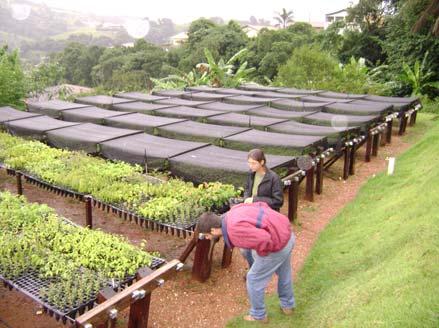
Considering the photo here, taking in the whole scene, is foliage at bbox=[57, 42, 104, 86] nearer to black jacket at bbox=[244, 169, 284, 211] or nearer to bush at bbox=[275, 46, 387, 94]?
bush at bbox=[275, 46, 387, 94]

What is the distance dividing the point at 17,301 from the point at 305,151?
234 inches

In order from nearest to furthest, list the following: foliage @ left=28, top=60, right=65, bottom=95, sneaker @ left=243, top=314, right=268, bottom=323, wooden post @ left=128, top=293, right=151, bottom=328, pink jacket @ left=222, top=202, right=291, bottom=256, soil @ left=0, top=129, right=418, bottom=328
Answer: pink jacket @ left=222, top=202, right=291, bottom=256 < wooden post @ left=128, top=293, right=151, bottom=328 < sneaker @ left=243, top=314, right=268, bottom=323 < soil @ left=0, top=129, right=418, bottom=328 < foliage @ left=28, top=60, right=65, bottom=95

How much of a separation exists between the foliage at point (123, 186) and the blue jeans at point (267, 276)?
5.58ft

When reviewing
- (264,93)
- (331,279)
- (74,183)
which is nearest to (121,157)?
(74,183)

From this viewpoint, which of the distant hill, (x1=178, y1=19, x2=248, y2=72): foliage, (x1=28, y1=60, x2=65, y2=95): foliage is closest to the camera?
(x1=28, y1=60, x2=65, y2=95): foliage

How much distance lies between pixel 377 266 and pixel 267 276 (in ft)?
5.43

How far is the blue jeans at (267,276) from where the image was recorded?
4.41 meters

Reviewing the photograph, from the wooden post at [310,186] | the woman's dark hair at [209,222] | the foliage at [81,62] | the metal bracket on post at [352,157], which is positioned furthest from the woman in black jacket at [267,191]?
the foliage at [81,62]

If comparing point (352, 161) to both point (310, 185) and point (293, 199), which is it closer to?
point (310, 185)

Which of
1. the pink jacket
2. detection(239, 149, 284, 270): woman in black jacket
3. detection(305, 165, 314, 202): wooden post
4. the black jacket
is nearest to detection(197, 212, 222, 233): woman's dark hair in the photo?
the pink jacket

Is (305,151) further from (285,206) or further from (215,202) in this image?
(215,202)

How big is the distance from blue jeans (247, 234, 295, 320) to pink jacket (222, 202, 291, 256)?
144mm

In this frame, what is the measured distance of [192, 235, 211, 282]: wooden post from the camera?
18.6 feet

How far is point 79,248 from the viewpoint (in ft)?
15.8
